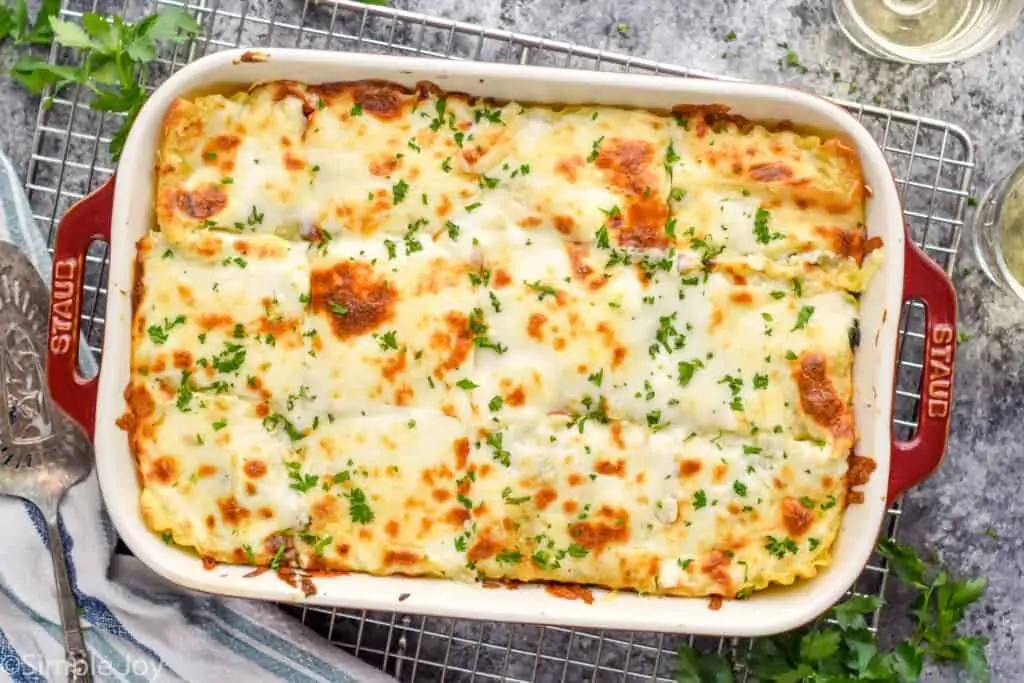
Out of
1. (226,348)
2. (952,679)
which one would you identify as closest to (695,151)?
(226,348)

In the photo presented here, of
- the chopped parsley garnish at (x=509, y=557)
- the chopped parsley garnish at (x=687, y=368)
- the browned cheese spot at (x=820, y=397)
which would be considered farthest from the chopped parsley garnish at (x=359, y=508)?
the browned cheese spot at (x=820, y=397)

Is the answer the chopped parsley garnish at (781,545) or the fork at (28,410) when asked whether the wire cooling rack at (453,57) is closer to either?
the fork at (28,410)

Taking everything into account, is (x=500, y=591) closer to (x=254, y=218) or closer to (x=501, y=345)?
(x=501, y=345)

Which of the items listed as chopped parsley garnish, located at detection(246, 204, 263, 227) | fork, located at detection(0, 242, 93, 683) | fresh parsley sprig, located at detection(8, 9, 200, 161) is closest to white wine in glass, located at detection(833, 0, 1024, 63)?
chopped parsley garnish, located at detection(246, 204, 263, 227)

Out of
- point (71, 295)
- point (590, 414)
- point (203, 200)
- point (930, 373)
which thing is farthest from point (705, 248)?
point (71, 295)

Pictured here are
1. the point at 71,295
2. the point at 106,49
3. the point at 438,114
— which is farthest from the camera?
the point at 106,49

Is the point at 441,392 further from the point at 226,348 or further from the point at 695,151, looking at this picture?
the point at 695,151
